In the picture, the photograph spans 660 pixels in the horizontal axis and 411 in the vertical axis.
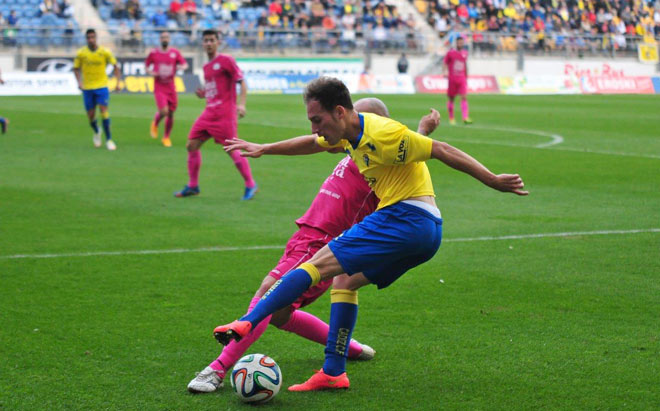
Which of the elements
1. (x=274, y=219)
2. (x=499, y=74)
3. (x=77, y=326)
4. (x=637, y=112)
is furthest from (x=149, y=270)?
(x=499, y=74)

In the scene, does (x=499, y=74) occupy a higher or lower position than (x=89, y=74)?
lower

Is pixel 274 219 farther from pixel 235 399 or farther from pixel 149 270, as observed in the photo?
pixel 235 399

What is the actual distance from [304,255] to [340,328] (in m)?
0.46

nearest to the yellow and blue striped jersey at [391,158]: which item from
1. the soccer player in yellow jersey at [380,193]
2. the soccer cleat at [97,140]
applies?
the soccer player in yellow jersey at [380,193]

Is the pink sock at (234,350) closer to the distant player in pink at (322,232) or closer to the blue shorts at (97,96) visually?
the distant player in pink at (322,232)

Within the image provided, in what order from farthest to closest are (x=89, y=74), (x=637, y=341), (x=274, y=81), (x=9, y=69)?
(x=274, y=81)
(x=9, y=69)
(x=89, y=74)
(x=637, y=341)

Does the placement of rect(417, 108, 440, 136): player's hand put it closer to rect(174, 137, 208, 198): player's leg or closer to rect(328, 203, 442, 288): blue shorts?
rect(328, 203, 442, 288): blue shorts

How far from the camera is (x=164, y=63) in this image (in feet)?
61.9

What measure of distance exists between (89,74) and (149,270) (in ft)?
35.1

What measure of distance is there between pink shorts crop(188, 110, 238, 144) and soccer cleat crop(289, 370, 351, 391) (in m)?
7.23

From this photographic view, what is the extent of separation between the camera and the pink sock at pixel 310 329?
5.47 metres

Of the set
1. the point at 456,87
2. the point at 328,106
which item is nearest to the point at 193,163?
the point at 328,106

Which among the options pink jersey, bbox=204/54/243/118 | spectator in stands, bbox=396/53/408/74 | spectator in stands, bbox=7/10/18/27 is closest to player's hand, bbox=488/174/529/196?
pink jersey, bbox=204/54/243/118

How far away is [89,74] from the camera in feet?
Answer: 57.7
